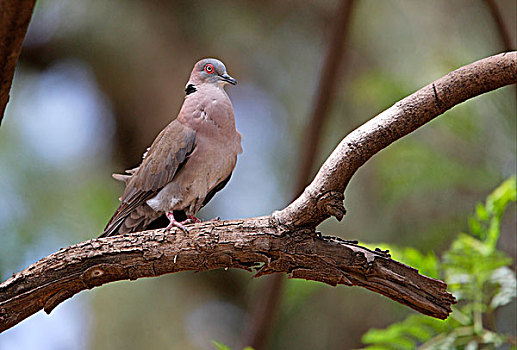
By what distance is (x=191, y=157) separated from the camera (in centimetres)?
209

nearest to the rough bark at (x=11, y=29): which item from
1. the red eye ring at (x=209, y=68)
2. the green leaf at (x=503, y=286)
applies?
the red eye ring at (x=209, y=68)

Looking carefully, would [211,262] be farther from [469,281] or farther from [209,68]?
[469,281]

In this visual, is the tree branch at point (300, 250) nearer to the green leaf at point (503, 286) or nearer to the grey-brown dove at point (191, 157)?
the grey-brown dove at point (191, 157)

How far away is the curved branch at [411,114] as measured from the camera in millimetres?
Result: 1499

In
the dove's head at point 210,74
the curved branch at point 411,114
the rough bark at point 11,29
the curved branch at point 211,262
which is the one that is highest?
the dove's head at point 210,74

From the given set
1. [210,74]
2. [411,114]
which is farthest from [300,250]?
[210,74]

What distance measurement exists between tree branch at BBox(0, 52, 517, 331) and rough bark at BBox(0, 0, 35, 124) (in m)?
0.67

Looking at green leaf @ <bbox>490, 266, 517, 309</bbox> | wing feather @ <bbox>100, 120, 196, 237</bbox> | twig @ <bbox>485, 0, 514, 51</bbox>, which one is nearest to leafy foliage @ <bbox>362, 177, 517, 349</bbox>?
green leaf @ <bbox>490, 266, 517, 309</bbox>

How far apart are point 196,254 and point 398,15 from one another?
3696 mm

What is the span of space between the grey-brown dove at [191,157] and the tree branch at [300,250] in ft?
1.12

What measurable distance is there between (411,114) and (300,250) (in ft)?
1.61

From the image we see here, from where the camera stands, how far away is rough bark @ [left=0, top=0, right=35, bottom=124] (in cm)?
115

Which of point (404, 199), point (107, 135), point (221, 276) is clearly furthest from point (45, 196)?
point (404, 199)

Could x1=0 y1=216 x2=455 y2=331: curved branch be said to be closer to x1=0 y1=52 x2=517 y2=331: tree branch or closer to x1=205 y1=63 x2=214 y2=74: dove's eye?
x1=0 y1=52 x2=517 y2=331: tree branch
